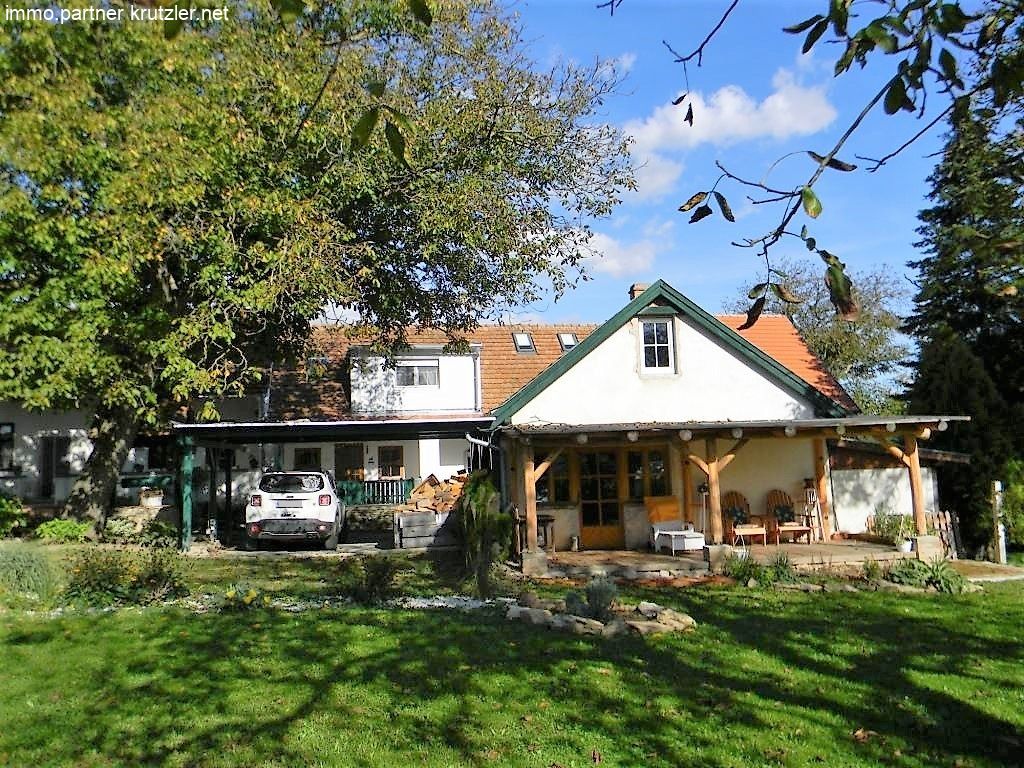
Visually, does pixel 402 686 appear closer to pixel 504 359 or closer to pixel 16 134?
pixel 16 134

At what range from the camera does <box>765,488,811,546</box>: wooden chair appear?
17.6 meters

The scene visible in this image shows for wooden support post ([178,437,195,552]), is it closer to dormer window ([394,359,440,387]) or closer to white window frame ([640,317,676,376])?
dormer window ([394,359,440,387])

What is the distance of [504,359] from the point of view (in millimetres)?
29094

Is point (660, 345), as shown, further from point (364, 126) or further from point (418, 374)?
point (364, 126)

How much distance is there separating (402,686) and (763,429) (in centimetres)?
1042

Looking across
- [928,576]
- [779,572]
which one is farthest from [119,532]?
[928,576]

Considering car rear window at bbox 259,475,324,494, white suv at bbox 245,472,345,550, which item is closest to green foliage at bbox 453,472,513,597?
white suv at bbox 245,472,345,550

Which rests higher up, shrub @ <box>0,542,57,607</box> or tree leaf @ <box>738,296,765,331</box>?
tree leaf @ <box>738,296,765,331</box>

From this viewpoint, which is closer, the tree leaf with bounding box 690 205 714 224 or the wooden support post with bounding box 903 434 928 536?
the tree leaf with bounding box 690 205 714 224

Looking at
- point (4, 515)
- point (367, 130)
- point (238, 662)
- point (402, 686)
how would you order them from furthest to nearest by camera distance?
1. point (4, 515)
2. point (238, 662)
3. point (402, 686)
4. point (367, 130)

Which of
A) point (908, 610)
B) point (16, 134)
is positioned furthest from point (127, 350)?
point (908, 610)

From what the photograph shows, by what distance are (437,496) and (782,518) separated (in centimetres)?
1013

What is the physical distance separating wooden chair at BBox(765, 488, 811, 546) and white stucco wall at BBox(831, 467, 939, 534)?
1.42 m

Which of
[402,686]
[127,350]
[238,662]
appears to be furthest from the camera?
[127,350]
